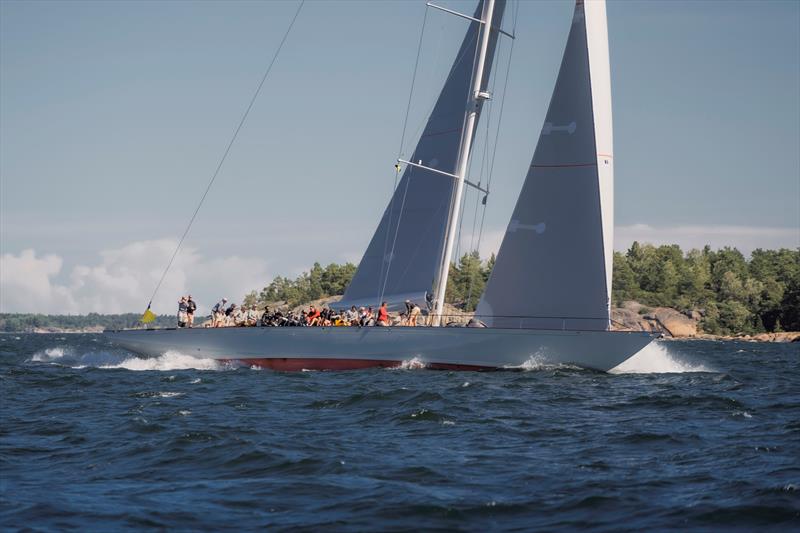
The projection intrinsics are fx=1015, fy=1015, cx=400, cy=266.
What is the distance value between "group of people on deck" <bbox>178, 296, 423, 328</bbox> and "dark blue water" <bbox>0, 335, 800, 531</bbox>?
17.0ft

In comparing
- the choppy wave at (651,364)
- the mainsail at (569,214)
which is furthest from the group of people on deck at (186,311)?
the choppy wave at (651,364)

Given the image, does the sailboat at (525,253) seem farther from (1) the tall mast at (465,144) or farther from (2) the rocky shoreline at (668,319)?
(2) the rocky shoreline at (668,319)

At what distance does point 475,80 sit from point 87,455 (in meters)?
19.7

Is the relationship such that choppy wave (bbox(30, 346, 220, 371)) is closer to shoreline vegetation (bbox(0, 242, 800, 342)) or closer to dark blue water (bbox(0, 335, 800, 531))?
dark blue water (bbox(0, 335, 800, 531))

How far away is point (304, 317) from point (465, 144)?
778cm

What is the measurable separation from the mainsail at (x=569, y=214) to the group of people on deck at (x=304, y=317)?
3.28 m

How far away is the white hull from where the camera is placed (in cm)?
2759

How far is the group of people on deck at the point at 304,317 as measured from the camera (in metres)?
31.0

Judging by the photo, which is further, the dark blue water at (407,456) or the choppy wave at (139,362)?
the choppy wave at (139,362)

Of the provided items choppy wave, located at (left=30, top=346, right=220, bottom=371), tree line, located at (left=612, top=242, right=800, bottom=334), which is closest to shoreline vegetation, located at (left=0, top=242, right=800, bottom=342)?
tree line, located at (left=612, top=242, right=800, bottom=334)

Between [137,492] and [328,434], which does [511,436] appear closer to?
[328,434]

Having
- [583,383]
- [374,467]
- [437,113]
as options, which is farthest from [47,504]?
[437,113]

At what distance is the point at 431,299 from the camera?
3166 centimetres

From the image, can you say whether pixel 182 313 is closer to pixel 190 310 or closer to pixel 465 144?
pixel 190 310
